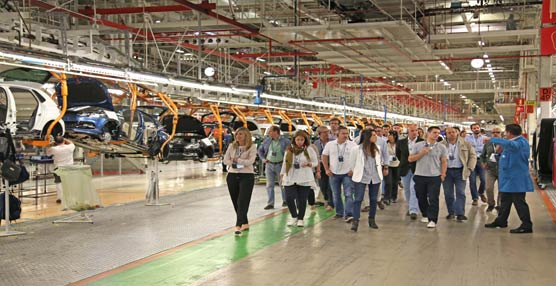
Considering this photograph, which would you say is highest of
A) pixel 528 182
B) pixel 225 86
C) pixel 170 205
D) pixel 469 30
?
pixel 469 30

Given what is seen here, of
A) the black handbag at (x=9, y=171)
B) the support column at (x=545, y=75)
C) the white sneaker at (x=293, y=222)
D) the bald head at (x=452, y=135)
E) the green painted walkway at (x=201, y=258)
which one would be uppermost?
the support column at (x=545, y=75)

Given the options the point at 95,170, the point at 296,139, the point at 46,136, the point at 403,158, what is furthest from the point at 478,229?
the point at 95,170

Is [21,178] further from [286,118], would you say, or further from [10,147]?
[286,118]

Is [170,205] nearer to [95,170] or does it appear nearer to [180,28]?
[180,28]

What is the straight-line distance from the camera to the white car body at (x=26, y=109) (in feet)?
28.1

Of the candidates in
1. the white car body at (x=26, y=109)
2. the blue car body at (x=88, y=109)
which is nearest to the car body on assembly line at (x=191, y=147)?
the blue car body at (x=88, y=109)

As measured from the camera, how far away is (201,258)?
22.1 ft

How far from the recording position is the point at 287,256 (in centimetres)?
677

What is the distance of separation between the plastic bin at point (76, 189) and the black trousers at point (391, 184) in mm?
5521

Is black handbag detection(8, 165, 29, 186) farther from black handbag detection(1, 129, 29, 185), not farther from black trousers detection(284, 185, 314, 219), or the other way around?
black trousers detection(284, 185, 314, 219)

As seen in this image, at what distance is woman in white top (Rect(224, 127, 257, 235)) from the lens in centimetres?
815

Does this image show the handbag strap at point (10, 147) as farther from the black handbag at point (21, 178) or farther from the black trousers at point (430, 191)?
the black trousers at point (430, 191)

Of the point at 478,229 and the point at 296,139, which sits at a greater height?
the point at 296,139

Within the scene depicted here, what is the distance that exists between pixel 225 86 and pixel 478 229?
18.8ft
